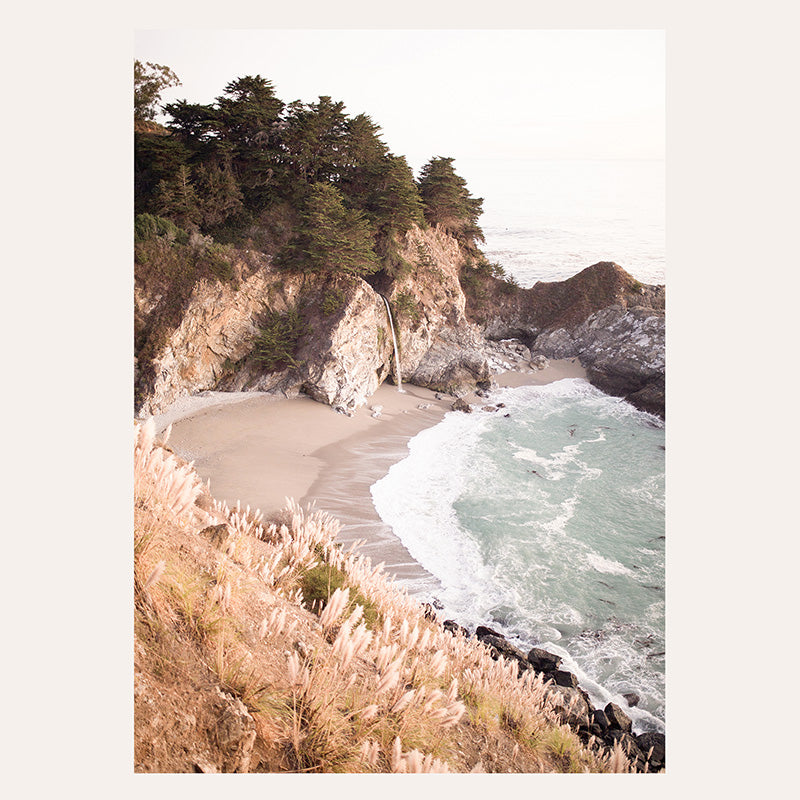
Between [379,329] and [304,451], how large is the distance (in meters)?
4.67

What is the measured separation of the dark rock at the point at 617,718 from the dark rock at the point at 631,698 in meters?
0.43

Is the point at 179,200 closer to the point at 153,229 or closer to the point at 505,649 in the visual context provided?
the point at 153,229

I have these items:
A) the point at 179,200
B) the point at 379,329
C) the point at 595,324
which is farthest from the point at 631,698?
the point at 595,324

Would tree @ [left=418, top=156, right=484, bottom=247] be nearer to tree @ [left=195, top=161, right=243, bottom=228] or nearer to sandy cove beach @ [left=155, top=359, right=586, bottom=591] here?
tree @ [left=195, top=161, right=243, bottom=228]

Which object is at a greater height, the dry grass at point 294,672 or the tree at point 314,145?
the tree at point 314,145

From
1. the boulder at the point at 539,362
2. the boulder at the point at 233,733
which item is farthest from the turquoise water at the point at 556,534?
the boulder at the point at 539,362

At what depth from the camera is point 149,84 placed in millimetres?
4707

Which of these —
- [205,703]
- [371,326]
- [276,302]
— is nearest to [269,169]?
[276,302]

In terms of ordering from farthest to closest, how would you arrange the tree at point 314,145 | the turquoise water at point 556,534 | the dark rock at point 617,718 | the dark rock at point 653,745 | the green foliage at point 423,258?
the green foliage at point 423,258 < the tree at point 314,145 < the turquoise water at point 556,534 < the dark rock at point 617,718 < the dark rock at point 653,745

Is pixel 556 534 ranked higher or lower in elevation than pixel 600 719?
higher

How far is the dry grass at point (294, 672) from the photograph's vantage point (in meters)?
1.91

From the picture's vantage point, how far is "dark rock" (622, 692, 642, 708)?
4934 mm

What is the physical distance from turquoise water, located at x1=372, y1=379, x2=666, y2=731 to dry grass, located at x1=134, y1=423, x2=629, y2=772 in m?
2.82

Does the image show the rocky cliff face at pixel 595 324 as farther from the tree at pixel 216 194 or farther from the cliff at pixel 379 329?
the tree at pixel 216 194
